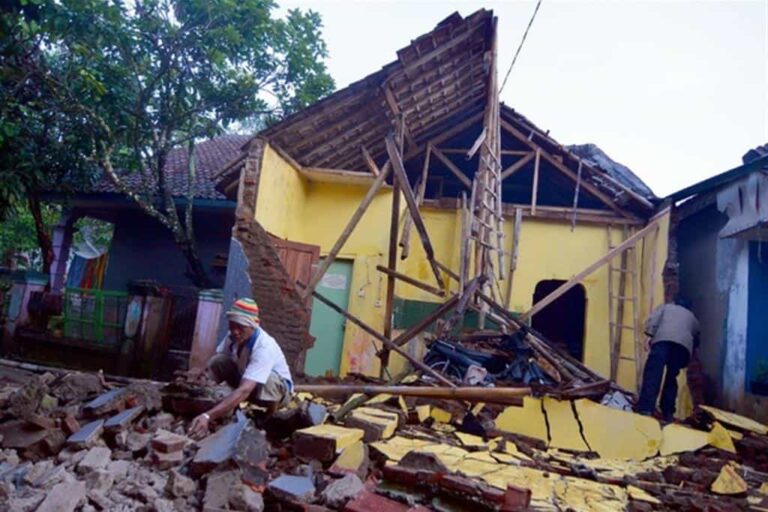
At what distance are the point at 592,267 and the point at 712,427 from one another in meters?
3.83

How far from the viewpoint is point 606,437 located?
5551 mm

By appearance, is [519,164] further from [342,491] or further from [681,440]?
[342,491]

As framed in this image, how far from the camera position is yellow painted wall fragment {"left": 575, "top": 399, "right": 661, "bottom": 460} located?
5438mm

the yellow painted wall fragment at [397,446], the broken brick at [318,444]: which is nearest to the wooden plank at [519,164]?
the yellow painted wall fragment at [397,446]

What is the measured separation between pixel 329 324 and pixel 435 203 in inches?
121

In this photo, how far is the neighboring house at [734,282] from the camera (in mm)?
6523

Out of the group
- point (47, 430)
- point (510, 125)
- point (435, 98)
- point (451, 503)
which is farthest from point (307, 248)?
point (451, 503)

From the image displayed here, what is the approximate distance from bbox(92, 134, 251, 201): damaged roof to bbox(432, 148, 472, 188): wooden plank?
13.8ft

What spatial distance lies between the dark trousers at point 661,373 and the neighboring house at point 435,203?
2.49 m

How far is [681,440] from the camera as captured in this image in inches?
213

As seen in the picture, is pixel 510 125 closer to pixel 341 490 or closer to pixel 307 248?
pixel 307 248

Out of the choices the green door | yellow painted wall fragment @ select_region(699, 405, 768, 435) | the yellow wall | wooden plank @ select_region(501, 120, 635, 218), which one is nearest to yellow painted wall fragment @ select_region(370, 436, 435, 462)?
yellow painted wall fragment @ select_region(699, 405, 768, 435)

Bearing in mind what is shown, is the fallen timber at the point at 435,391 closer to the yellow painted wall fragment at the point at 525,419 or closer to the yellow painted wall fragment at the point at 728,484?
the yellow painted wall fragment at the point at 525,419

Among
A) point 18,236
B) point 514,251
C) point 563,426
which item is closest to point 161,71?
point 514,251
